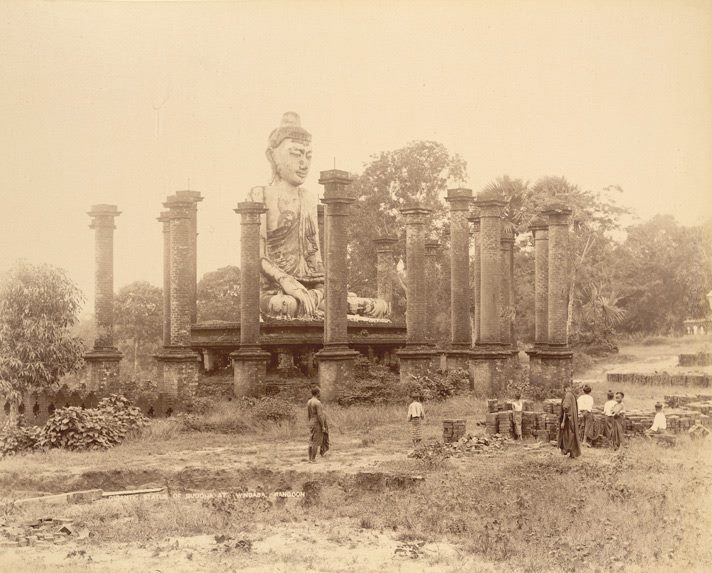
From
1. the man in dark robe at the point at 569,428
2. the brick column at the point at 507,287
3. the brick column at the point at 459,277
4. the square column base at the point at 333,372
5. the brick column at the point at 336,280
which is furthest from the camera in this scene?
the brick column at the point at 507,287

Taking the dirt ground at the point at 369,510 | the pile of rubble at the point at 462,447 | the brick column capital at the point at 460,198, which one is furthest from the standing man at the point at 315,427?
the brick column capital at the point at 460,198

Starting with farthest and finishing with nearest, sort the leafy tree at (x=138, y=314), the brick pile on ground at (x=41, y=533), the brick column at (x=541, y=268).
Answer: the leafy tree at (x=138, y=314)
the brick column at (x=541, y=268)
the brick pile on ground at (x=41, y=533)

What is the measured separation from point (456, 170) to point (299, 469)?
25.5 m

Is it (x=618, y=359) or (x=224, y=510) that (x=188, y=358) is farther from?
(x=618, y=359)

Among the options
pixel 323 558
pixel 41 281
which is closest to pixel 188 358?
pixel 41 281

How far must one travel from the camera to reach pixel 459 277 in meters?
25.9

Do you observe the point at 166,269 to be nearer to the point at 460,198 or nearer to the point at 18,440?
the point at 460,198

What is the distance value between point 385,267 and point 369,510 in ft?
64.8

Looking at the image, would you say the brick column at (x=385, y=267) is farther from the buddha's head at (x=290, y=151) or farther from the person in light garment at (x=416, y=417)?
the person in light garment at (x=416, y=417)

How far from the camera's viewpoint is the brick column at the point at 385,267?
30.4 metres

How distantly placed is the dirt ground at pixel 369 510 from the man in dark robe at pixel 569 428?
30cm

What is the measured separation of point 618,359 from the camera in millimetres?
40125

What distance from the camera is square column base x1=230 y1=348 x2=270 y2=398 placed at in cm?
2169

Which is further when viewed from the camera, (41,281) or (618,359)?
(618,359)
